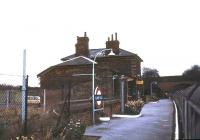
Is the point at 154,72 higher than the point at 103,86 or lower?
higher

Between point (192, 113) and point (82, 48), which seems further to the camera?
point (82, 48)

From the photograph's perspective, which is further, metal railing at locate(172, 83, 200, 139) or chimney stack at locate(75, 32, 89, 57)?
chimney stack at locate(75, 32, 89, 57)

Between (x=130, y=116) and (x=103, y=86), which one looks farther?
(x=103, y=86)

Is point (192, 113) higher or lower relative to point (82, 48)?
lower

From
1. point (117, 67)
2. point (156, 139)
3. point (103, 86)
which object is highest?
point (117, 67)

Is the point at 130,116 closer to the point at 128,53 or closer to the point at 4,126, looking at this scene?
the point at 4,126

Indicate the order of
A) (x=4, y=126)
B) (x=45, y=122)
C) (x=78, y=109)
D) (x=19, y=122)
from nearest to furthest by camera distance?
(x=4, y=126), (x=19, y=122), (x=45, y=122), (x=78, y=109)

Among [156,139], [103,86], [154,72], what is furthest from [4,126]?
[154,72]

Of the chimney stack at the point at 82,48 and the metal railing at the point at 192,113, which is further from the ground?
the chimney stack at the point at 82,48

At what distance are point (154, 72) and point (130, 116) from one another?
12312 cm

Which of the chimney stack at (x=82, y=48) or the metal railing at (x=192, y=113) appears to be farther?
the chimney stack at (x=82, y=48)

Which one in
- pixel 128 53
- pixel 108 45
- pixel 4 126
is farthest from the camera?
pixel 128 53

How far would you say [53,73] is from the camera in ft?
146

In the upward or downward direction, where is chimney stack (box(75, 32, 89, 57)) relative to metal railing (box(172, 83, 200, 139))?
upward
